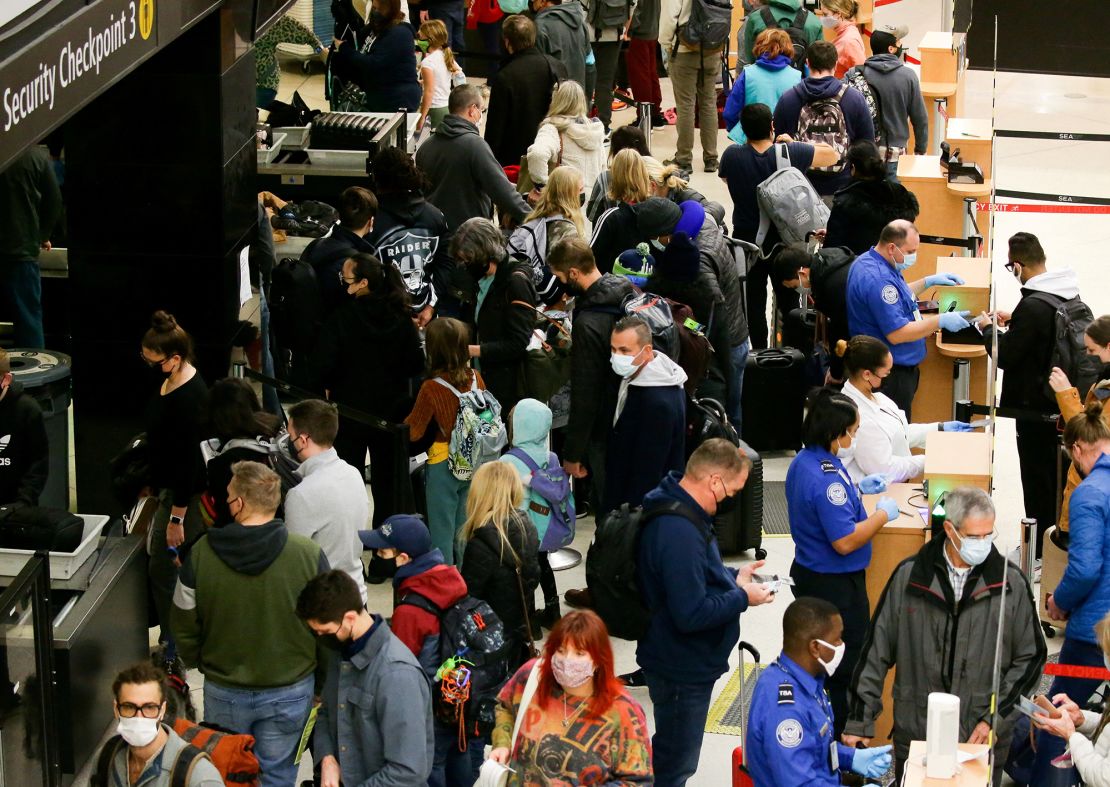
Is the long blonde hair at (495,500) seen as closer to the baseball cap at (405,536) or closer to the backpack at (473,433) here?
the baseball cap at (405,536)

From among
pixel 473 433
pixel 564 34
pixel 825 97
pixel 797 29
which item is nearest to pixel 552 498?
pixel 473 433

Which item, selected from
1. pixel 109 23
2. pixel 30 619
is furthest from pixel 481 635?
pixel 109 23

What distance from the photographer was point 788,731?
5328 mm

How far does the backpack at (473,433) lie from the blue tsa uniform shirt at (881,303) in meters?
2.50

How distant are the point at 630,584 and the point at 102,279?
11.5 ft

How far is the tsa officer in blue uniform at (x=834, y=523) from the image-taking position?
6.75m

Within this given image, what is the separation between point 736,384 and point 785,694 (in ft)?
13.7

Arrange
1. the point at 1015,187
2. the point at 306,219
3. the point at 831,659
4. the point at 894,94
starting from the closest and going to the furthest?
1. the point at 831,659
2. the point at 306,219
3. the point at 894,94
4. the point at 1015,187

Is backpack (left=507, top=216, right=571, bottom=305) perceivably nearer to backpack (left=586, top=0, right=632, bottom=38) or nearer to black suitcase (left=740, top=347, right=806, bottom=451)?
black suitcase (left=740, top=347, right=806, bottom=451)

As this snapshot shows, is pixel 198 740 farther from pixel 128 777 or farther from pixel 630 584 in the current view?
pixel 630 584

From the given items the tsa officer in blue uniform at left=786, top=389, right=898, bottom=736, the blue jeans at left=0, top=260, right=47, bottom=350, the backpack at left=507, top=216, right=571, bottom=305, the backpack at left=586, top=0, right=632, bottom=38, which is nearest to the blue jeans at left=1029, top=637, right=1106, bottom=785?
the tsa officer in blue uniform at left=786, top=389, right=898, bottom=736

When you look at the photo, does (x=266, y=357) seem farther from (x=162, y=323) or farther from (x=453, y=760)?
(x=453, y=760)

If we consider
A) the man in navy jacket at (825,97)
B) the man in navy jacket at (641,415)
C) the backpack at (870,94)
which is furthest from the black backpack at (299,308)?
the backpack at (870,94)

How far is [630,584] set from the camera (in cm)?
623
